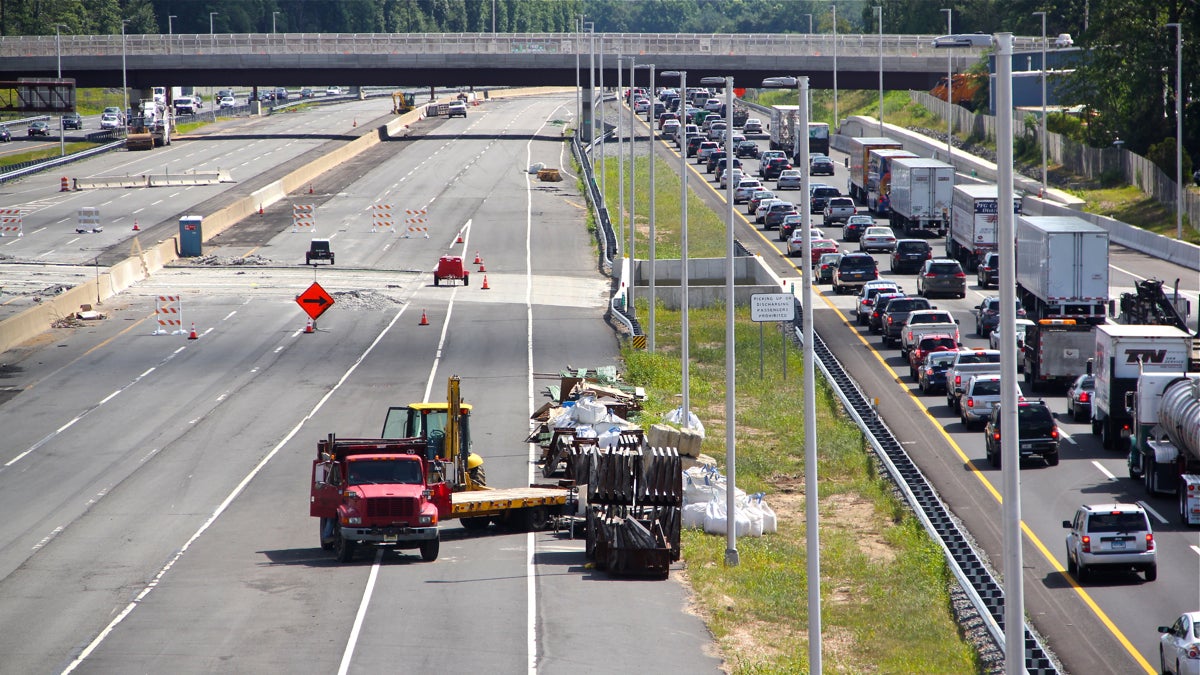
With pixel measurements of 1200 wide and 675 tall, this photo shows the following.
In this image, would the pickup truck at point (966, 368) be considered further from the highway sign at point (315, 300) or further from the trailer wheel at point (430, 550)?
the trailer wheel at point (430, 550)

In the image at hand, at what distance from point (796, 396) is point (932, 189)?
34.9 metres

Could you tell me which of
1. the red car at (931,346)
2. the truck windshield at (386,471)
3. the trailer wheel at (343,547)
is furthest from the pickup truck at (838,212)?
the trailer wheel at (343,547)

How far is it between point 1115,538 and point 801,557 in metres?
6.15

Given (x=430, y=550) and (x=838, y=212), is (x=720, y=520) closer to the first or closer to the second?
(x=430, y=550)

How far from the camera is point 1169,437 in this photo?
112 ft

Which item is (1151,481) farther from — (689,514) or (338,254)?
(338,254)

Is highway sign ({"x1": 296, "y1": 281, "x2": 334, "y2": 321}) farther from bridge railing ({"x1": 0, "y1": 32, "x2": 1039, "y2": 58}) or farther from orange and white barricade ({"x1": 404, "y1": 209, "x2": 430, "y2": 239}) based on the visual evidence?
bridge railing ({"x1": 0, "y1": 32, "x2": 1039, "y2": 58})

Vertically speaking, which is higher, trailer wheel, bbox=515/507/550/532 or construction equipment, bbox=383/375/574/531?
construction equipment, bbox=383/375/574/531

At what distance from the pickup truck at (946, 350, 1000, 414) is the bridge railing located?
298ft

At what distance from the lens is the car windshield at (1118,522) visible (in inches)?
1091

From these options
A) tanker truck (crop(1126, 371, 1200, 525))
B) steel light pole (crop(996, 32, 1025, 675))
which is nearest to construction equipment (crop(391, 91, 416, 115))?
tanker truck (crop(1126, 371, 1200, 525))

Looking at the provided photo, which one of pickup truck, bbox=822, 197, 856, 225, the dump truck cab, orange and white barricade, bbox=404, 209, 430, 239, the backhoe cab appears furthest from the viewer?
pickup truck, bbox=822, 197, 856, 225

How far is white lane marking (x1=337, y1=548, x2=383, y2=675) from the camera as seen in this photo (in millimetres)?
21911

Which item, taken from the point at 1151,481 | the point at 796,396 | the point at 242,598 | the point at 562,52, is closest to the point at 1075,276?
the point at 796,396
